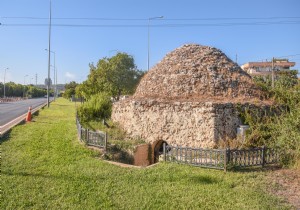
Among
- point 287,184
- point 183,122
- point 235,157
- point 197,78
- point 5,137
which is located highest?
point 197,78

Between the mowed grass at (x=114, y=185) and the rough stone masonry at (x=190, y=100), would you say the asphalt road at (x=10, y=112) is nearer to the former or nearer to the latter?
the rough stone masonry at (x=190, y=100)

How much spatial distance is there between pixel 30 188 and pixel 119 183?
1.85m

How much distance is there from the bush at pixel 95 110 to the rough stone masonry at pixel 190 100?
2082 mm

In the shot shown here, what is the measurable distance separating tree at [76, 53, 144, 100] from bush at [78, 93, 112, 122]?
28.5 ft

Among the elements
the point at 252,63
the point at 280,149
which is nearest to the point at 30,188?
the point at 280,149

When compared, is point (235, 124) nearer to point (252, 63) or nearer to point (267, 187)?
point (267, 187)

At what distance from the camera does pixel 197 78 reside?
531 inches

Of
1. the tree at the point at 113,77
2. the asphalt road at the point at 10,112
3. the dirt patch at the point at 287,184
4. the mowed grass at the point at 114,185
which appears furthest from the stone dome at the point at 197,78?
the tree at the point at 113,77

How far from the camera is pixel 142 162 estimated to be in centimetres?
1022

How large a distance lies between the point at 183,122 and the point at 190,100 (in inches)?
57.8

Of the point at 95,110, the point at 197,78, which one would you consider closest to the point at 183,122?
the point at 197,78

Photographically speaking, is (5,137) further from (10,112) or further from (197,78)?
(10,112)

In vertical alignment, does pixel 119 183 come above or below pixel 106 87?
below

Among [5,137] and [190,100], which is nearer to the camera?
[5,137]
